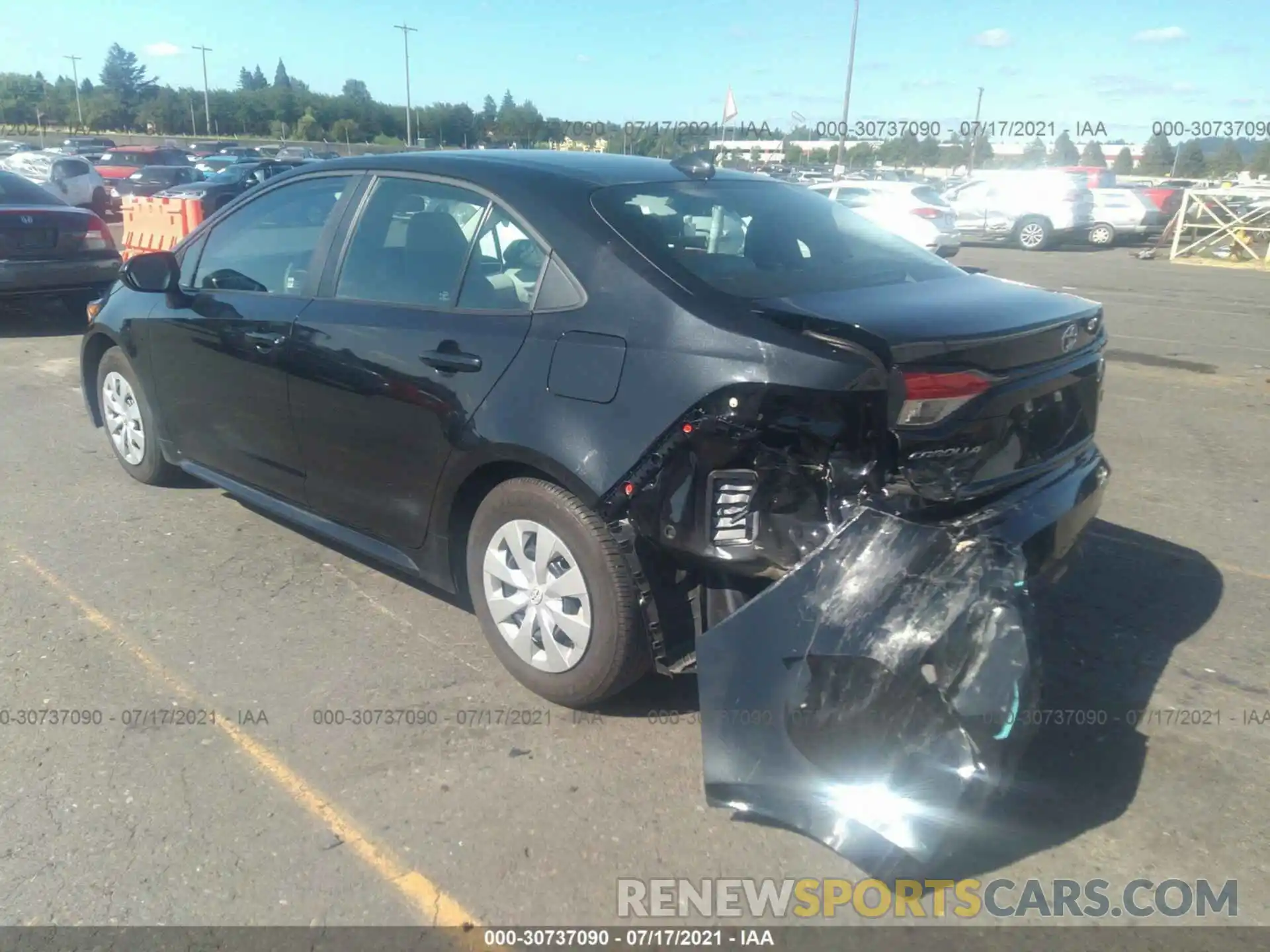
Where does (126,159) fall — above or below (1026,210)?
above

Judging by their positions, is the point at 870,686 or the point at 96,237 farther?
the point at 96,237

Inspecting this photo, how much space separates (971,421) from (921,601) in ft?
1.74

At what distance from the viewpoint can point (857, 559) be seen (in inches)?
110

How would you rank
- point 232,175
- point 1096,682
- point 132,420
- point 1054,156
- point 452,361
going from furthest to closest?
point 1054,156 → point 232,175 → point 132,420 → point 1096,682 → point 452,361

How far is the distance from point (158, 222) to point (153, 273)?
9.04 meters

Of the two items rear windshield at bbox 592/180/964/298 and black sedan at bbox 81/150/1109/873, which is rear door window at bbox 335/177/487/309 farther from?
rear windshield at bbox 592/180/964/298

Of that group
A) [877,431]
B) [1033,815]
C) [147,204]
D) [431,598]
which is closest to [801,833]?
[1033,815]

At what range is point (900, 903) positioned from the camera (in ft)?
8.63

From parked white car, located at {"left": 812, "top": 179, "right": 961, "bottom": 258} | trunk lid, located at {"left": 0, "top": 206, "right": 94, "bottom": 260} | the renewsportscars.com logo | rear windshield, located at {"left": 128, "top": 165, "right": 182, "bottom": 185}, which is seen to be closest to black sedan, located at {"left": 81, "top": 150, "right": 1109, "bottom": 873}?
the renewsportscars.com logo

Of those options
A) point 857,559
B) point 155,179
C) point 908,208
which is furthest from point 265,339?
point 155,179

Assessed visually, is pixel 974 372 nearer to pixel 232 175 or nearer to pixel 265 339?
pixel 265 339

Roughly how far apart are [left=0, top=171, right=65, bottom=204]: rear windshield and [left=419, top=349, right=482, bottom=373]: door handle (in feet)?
27.7

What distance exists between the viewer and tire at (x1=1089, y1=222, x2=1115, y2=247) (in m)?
24.4

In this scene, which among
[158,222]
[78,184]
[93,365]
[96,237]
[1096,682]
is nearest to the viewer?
[1096,682]
